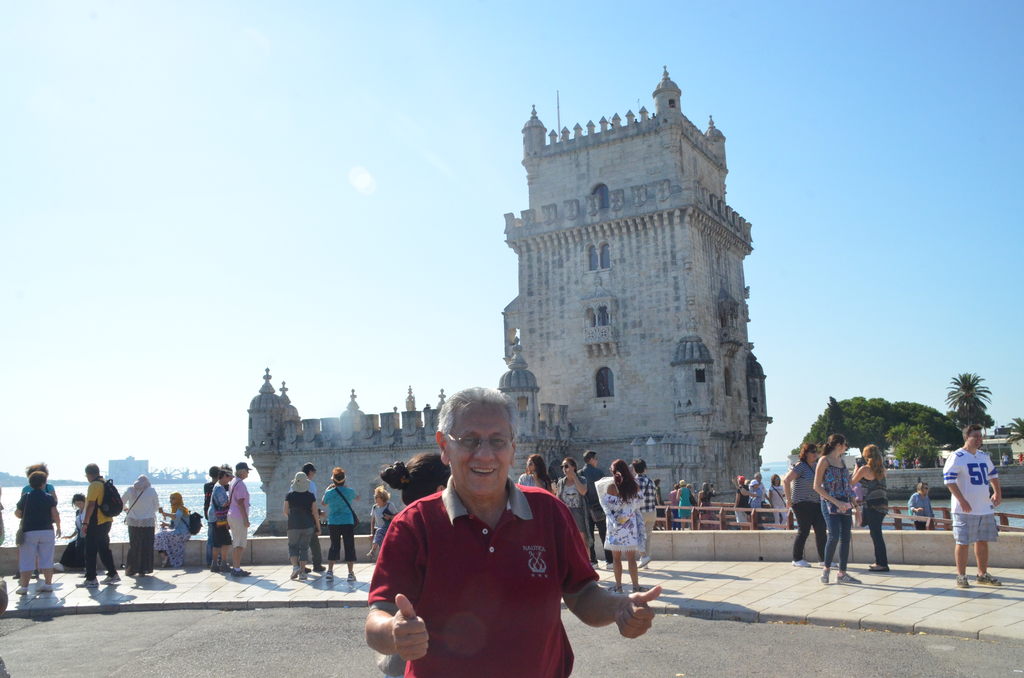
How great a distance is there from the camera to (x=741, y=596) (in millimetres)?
9883

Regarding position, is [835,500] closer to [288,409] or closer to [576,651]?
[576,651]

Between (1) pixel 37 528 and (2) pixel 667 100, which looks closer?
(1) pixel 37 528

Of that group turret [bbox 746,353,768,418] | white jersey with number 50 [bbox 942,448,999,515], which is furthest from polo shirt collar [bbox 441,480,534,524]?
turret [bbox 746,353,768,418]

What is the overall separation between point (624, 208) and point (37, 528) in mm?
24293

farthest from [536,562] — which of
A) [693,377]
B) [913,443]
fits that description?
[913,443]

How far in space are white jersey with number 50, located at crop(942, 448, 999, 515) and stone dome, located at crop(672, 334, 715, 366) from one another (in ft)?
65.0

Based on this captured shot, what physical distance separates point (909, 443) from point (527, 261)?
4867 cm

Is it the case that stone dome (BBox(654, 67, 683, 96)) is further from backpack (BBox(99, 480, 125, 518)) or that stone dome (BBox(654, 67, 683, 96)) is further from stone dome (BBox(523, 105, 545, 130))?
backpack (BBox(99, 480, 125, 518))

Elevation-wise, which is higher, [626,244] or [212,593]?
[626,244]

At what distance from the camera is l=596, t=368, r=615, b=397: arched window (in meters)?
32.2

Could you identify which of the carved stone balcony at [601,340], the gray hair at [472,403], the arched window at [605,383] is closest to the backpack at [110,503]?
the gray hair at [472,403]

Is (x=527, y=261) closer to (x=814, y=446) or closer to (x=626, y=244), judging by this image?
(x=626, y=244)

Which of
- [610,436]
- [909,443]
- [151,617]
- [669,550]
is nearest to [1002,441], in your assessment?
[909,443]

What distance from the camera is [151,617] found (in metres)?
10.4
